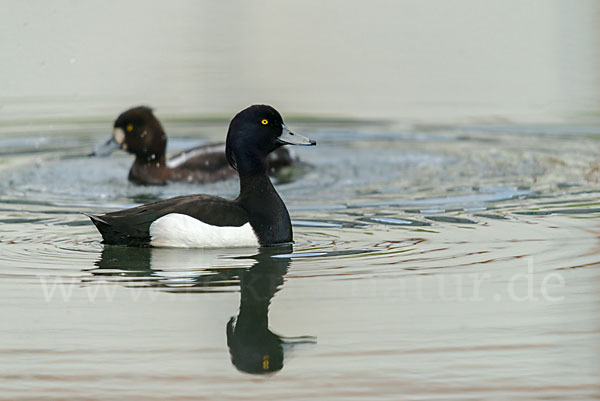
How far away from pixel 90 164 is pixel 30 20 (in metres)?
8.75

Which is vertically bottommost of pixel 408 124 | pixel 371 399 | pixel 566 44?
pixel 371 399

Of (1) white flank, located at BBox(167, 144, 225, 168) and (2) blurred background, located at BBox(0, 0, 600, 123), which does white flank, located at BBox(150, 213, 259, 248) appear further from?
(2) blurred background, located at BBox(0, 0, 600, 123)

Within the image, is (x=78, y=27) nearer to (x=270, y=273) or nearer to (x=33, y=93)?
(x=33, y=93)

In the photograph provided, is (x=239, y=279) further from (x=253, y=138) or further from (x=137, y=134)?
(x=137, y=134)

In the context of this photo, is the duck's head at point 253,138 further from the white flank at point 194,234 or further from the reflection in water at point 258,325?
the reflection in water at point 258,325

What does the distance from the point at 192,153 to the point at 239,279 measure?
15.8 ft

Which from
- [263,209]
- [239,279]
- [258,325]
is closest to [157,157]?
[263,209]

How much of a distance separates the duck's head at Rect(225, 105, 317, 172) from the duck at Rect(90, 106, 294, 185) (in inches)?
113

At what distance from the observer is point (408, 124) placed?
14.5m

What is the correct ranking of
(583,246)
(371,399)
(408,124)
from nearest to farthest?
(371,399) < (583,246) < (408,124)

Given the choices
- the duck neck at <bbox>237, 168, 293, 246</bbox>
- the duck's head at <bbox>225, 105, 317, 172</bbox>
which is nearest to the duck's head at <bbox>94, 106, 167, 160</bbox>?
the duck's head at <bbox>225, 105, 317, 172</bbox>

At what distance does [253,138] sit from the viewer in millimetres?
8680

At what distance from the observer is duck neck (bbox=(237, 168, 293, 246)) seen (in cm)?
820

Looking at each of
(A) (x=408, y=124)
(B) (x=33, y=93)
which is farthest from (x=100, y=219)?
(B) (x=33, y=93)
